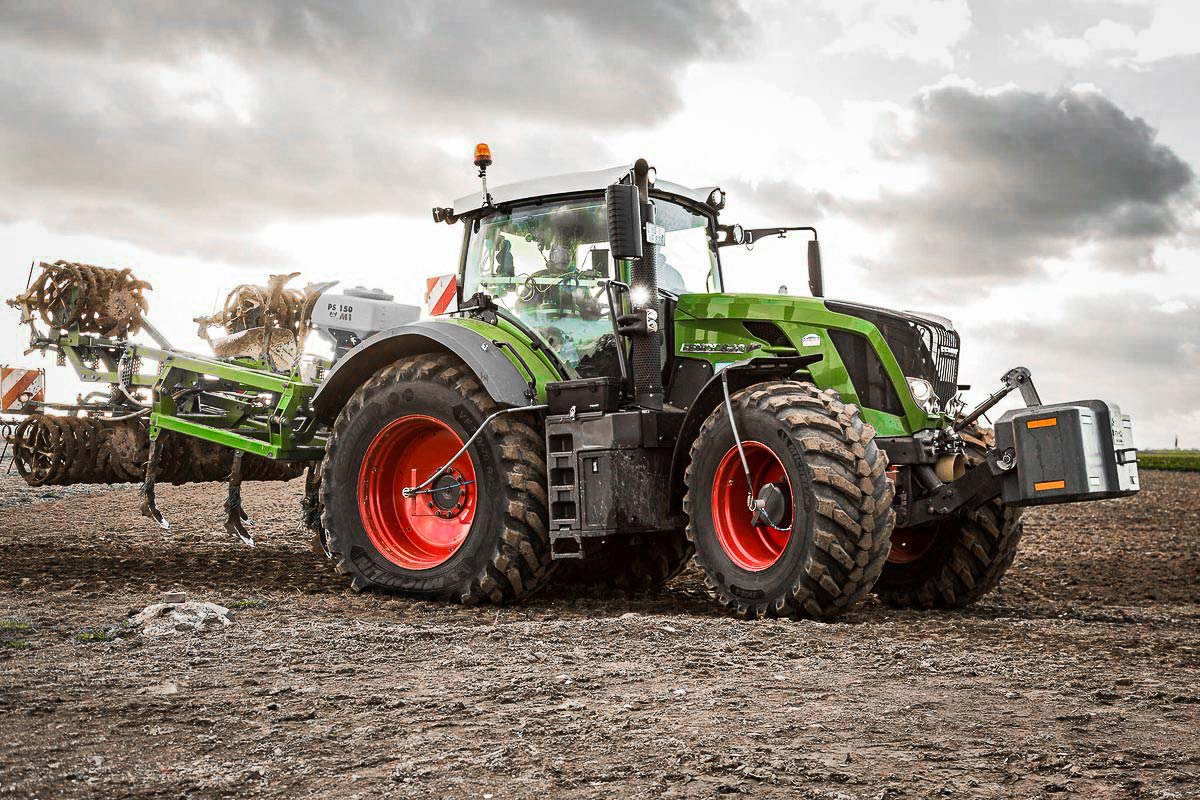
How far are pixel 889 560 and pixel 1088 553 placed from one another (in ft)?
14.1

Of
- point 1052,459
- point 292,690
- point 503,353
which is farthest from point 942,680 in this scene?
point 503,353

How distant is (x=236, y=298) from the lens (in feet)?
33.4

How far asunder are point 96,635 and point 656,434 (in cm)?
297

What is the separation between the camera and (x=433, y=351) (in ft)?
24.0

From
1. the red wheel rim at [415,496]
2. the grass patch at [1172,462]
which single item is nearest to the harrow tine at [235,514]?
the red wheel rim at [415,496]

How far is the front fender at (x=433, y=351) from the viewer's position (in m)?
6.67

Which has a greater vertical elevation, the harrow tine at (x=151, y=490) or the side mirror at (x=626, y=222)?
the side mirror at (x=626, y=222)

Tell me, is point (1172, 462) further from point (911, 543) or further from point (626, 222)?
point (626, 222)

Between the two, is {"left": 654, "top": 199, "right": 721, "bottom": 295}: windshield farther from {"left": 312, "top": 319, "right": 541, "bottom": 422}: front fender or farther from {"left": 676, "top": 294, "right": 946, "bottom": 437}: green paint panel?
{"left": 312, "top": 319, "right": 541, "bottom": 422}: front fender

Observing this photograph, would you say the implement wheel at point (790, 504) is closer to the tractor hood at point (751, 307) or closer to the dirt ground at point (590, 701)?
the dirt ground at point (590, 701)

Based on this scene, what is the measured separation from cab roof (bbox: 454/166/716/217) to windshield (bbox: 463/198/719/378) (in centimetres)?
8

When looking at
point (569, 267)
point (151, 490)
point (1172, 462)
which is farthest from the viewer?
point (1172, 462)

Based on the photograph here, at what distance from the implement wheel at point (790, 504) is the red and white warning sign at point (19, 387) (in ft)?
22.1

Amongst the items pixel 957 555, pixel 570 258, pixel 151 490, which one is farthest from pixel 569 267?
pixel 151 490
